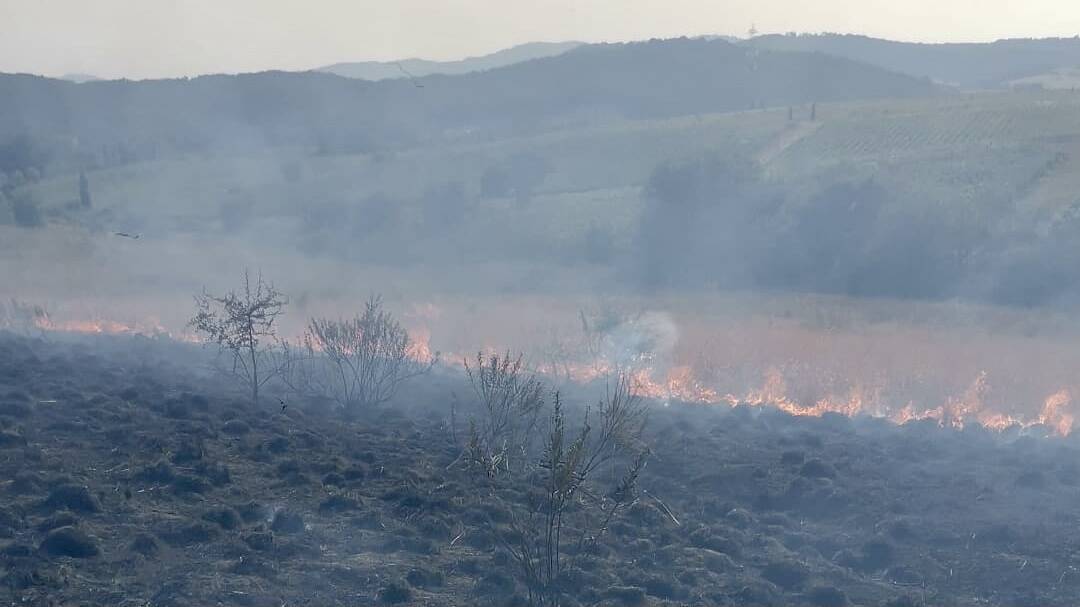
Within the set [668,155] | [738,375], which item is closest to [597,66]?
[668,155]

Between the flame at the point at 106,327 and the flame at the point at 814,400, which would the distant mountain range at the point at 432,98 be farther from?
the flame at the point at 814,400

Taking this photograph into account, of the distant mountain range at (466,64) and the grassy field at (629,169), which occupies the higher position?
the distant mountain range at (466,64)

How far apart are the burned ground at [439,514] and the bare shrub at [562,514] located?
0.61 feet

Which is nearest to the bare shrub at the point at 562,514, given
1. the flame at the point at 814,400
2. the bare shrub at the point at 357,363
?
Result: the bare shrub at the point at 357,363

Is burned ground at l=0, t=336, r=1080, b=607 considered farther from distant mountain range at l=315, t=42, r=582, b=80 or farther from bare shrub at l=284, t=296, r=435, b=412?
distant mountain range at l=315, t=42, r=582, b=80

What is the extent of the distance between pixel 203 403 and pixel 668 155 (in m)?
46.2

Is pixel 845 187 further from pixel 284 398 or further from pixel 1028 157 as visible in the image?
pixel 284 398

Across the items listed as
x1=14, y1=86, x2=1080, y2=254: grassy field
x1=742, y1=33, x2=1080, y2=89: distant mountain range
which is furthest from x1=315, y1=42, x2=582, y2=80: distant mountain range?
x1=14, y1=86, x2=1080, y2=254: grassy field

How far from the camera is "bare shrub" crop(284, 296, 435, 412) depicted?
715 inches

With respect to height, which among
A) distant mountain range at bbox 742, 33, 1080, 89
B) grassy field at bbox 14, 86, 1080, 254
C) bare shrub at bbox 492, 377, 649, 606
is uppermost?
distant mountain range at bbox 742, 33, 1080, 89

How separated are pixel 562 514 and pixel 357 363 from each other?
26.6ft

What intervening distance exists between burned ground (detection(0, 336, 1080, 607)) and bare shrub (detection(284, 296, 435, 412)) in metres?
0.97

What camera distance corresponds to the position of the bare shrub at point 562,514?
934 cm

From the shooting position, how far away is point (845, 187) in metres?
44.9
